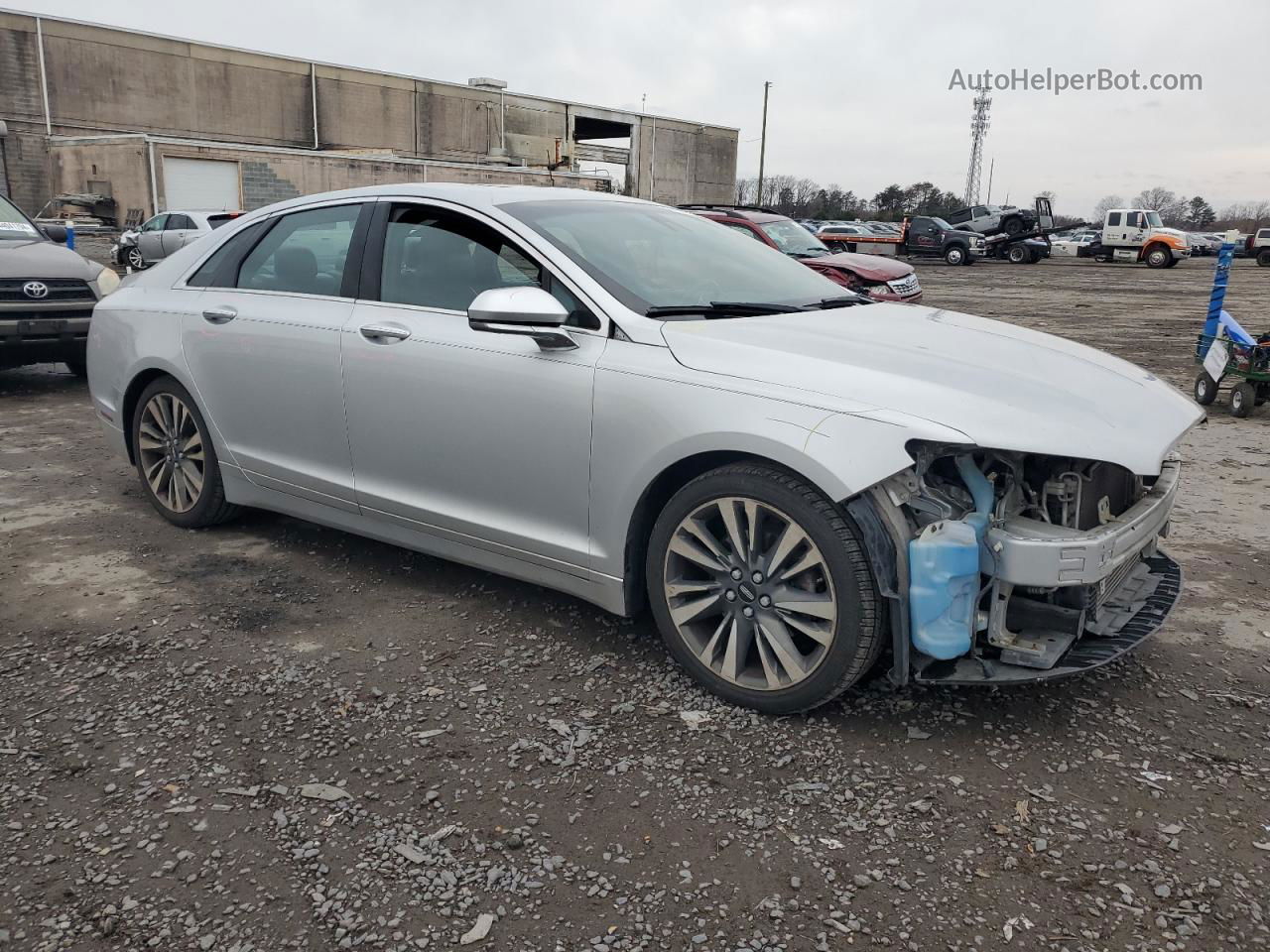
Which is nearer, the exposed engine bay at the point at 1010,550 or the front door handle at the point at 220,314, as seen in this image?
the exposed engine bay at the point at 1010,550

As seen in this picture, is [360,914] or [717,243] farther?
[717,243]

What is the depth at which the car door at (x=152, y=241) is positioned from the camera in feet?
73.0

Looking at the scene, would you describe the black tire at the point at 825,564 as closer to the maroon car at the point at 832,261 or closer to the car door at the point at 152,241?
the maroon car at the point at 832,261

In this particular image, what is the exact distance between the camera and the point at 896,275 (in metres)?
12.1

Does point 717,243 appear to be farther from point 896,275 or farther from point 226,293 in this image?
point 896,275

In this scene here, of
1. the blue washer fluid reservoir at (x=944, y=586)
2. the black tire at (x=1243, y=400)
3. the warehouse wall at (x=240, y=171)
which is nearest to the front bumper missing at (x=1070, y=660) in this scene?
the blue washer fluid reservoir at (x=944, y=586)

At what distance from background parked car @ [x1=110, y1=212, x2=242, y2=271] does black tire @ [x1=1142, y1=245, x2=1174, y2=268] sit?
29.2 metres

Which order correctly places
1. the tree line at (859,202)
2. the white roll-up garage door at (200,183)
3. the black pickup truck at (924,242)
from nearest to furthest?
the black pickup truck at (924,242), the white roll-up garage door at (200,183), the tree line at (859,202)

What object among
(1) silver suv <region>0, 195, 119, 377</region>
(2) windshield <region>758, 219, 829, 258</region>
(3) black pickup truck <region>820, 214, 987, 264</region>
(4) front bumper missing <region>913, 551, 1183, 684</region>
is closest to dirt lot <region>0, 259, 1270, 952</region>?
(4) front bumper missing <region>913, 551, 1183, 684</region>

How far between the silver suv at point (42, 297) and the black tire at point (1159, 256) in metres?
34.4

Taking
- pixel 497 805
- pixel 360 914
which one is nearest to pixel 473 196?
pixel 497 805

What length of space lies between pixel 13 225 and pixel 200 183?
3202cm

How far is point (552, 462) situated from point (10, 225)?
7840mm

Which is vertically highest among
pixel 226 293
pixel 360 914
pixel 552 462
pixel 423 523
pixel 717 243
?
pixel 717 243
